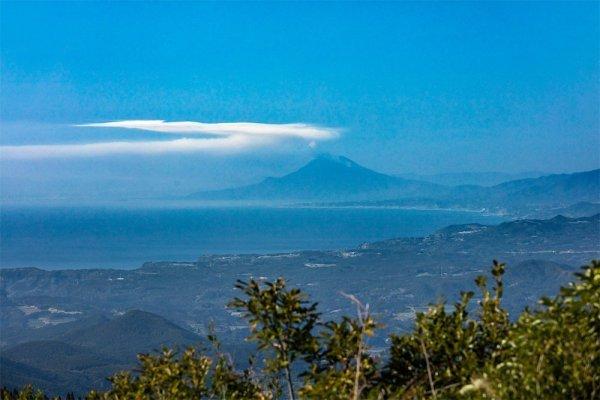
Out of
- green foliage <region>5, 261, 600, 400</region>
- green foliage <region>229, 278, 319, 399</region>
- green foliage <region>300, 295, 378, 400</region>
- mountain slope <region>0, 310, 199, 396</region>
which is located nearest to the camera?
green foliage <region>5, 261, 600, 400</region>

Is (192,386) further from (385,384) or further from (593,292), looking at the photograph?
(593,292)

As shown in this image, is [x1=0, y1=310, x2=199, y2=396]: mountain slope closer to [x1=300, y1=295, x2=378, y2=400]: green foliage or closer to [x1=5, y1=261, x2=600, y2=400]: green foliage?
[x1=5, y1=261, x2=600, y2=400]: green foliage

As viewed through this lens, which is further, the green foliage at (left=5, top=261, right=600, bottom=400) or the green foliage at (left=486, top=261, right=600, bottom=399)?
the green foliage at (left=5, top=261, right=600, bottom=400)

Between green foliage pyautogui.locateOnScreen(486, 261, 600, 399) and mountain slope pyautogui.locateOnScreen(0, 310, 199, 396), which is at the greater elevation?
green foliage pyautogui.locateOnScreen(486, 261, 600, 399)

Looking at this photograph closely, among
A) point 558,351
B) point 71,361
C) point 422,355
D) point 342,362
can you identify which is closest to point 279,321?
point 342,362

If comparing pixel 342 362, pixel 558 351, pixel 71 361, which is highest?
pixel 558 351

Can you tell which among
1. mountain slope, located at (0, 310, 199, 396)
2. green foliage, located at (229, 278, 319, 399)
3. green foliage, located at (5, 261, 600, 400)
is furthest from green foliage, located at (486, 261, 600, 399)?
mountain slope, located at (0, 310, 199, 396)

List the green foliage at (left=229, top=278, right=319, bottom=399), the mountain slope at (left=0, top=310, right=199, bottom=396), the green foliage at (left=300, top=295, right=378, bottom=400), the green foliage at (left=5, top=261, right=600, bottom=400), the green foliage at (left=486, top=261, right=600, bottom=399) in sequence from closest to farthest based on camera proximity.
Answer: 1. the green foliage at (left=486, top=261, right=600, bottom=399)
2. the green foliage at (left=5, top=261, right=600, bottom=400)
3. the green foliage at (left=300, top=295, right=378, bottom=400)
4. the green foliage at (left=229, top=278, right=319, bottom=399)
5. the mountain slope at (left=0, top=310, right=199, bottom=396)

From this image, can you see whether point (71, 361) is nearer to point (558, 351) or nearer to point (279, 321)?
point (279, 321)
